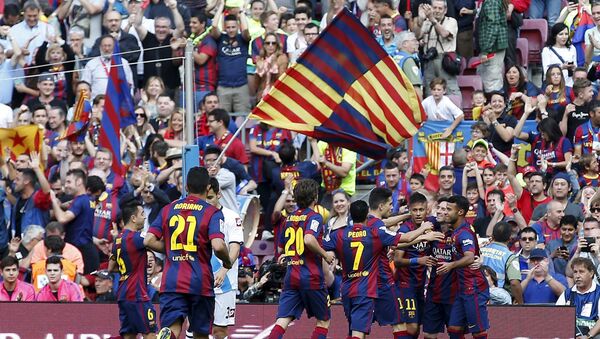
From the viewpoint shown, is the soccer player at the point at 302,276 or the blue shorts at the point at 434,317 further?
the blue shorts at the point at 434,317

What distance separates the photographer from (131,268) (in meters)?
19.2

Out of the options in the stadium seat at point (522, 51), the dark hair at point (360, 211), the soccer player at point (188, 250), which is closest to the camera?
the soccer player at point (188, 250)

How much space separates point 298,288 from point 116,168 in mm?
5315

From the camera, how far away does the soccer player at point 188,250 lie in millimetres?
17828

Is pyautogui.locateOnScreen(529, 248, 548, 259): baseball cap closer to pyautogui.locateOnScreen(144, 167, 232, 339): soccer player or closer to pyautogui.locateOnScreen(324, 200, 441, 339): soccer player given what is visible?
pyautogui.locateOnScreen(324, 200, 441, 339): soccer player

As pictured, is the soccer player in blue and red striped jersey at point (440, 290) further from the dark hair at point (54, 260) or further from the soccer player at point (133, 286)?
the dark hair at point (54, 260)

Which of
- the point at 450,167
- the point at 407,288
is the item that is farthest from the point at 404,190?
the point at 407,288

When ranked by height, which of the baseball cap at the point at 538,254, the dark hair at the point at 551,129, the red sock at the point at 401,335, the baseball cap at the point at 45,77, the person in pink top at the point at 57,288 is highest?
the baseball cap at the point at 45,77

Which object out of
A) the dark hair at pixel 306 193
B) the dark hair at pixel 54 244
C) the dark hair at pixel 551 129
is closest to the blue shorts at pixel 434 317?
the dark hair at pixel 306 193

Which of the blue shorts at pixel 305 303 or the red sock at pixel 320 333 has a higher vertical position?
the blue shorts at pixel 305 303

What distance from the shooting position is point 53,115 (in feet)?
81.7

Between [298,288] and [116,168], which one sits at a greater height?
[116,168]

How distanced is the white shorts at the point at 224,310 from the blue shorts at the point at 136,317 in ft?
2.75

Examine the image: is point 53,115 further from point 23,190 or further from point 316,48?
point 316,48
